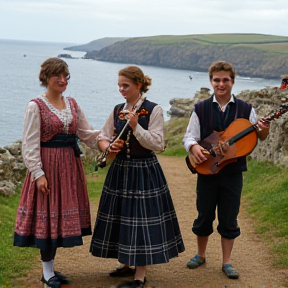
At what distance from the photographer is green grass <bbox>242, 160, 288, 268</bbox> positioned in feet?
23.4

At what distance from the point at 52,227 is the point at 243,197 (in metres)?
5.76

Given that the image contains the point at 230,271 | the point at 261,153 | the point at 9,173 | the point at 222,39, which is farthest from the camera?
the point at 222,39

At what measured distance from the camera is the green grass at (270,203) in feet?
23.4

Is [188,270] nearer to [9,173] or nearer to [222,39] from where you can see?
[9,173]

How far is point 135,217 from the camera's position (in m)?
5.18

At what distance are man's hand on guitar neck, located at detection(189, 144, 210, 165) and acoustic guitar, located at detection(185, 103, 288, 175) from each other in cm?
1

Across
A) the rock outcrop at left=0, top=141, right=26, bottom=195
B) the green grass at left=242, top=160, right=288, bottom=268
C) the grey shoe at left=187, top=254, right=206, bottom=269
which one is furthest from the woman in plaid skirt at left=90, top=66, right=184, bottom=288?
the rock outcrop at left=0, top=141, right=26, bottom=195

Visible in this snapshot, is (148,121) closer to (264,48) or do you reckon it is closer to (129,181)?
(129,181)

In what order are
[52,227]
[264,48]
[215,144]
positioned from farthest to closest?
[264,48] < [215,144] < [52,227]

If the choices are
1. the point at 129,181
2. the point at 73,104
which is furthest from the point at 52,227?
the point at 73,104

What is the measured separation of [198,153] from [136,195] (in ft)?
2.30

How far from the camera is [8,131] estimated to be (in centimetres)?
3078

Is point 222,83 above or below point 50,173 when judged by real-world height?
above

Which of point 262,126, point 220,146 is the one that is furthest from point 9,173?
point 262,126
